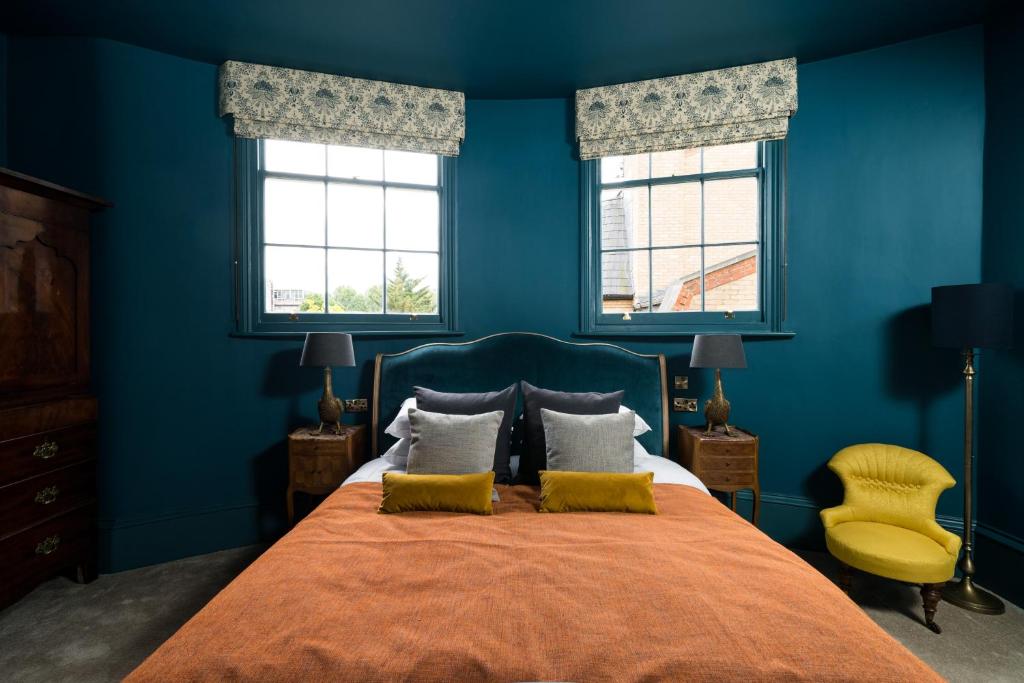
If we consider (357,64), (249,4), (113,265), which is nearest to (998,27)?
(357,64)

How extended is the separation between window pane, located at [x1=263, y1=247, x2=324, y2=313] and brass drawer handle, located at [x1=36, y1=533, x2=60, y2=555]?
5.24 feet

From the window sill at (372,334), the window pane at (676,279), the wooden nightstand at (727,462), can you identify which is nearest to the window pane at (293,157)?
the window sill at (372,334)

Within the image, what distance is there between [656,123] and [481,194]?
1.25m

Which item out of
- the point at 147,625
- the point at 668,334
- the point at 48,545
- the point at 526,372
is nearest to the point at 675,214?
the point at 668,334

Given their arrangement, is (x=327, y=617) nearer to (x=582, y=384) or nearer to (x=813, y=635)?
(x=813, y=635)

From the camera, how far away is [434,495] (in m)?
2.16

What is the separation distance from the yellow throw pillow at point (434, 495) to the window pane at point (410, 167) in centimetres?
224

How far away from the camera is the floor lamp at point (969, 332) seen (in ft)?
7.92

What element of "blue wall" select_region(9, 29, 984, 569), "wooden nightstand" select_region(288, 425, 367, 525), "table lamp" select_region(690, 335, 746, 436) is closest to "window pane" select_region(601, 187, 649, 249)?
"blue wall" select_region(9, 29, 984, 569)

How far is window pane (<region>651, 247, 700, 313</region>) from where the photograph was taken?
136 inches

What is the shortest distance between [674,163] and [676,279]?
789mm

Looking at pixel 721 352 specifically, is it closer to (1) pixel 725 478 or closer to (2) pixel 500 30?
(1) pixel 725 478

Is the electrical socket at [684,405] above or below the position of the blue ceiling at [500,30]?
below

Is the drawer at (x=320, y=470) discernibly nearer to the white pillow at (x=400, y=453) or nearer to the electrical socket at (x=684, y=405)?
the white pillow at (x=400, y=453)
